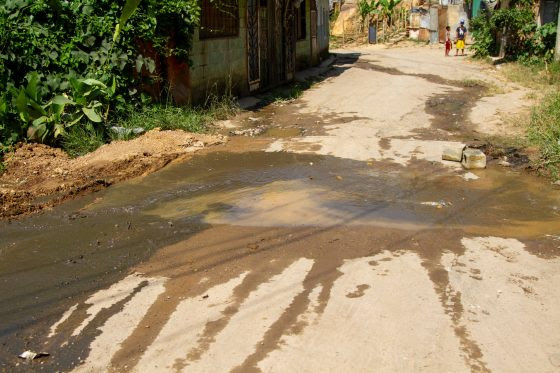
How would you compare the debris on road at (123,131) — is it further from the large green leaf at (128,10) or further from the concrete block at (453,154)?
the concrete block at (453,154)

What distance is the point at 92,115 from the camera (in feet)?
28.8

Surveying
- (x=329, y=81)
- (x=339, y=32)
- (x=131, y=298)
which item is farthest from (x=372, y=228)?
(x=339, y=32)

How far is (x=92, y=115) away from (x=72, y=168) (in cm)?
107

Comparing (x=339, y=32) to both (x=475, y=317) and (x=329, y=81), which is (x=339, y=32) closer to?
(x=329, y=81)

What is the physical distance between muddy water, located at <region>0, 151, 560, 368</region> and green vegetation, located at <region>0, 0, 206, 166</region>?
6.10 ft

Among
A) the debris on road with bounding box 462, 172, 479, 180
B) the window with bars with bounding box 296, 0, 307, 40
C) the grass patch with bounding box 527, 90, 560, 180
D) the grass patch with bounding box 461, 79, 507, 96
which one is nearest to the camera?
the debris on road with bounding box 462, 172, 479, 180

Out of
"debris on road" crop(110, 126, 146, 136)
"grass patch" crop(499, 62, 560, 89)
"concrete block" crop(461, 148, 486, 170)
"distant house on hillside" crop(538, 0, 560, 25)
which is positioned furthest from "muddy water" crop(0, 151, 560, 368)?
"distant house on hillside" crop(538, 0, 560, 25)

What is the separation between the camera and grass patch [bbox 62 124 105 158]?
8656 mm

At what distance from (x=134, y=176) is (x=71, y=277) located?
314 centimetres

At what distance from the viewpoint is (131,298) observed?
4.34 metres

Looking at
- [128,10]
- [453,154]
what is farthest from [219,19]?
[453,154]

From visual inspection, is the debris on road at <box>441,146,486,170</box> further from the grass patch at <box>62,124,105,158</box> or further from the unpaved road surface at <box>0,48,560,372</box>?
the grass patch at <box>62,124,105,158</box>

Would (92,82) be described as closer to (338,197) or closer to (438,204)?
(338,197)

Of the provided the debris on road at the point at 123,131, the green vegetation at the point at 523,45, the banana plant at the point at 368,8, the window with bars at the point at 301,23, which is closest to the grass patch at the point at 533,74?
the green vegetation at the point at 523,45
